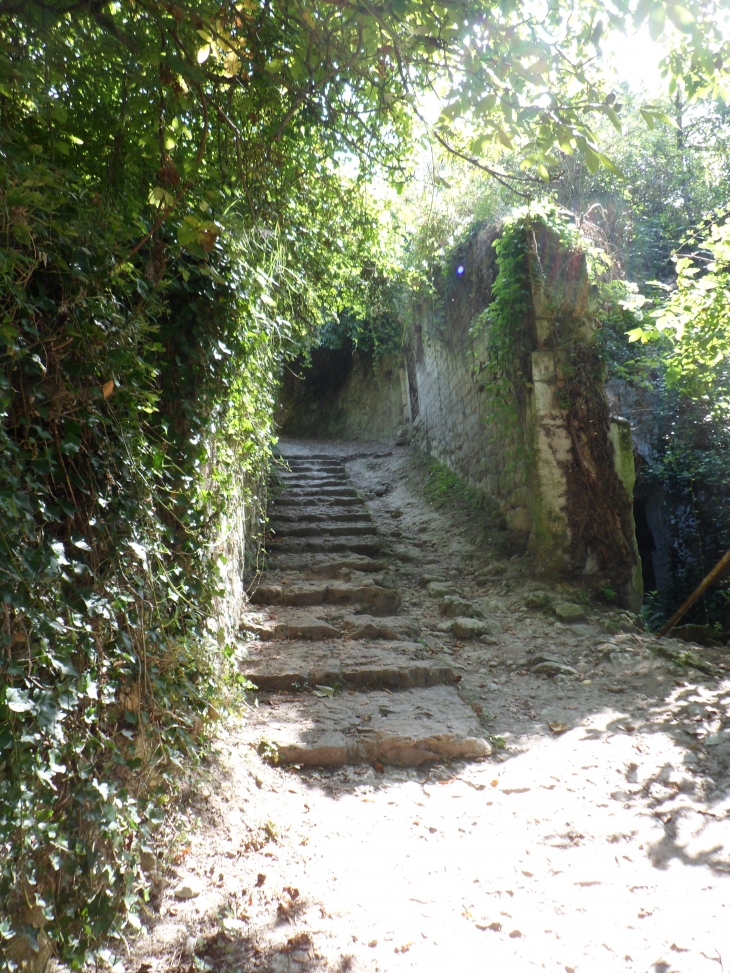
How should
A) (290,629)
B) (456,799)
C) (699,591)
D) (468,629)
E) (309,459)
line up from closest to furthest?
(456,799)
(290,629)
(468,629)
(699,591)
(309,459)

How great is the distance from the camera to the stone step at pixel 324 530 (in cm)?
598

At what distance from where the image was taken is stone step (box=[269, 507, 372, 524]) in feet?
20.5

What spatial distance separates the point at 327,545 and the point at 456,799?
128 inches

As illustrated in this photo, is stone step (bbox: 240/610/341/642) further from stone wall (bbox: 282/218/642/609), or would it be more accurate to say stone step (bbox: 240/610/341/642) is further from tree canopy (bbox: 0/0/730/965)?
stone wall (bbox: 282/218/642/609)

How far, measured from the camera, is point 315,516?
6344mm

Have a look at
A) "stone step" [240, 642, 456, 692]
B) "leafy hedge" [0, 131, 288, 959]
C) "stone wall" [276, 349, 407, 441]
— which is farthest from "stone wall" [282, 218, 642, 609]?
"stone wall" [276, 349, 407, 441]

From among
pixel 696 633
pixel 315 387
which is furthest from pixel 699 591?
pixel 315 387

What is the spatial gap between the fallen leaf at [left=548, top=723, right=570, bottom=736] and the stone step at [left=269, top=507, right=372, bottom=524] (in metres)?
3.40

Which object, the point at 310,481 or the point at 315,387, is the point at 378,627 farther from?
the point at 315,387

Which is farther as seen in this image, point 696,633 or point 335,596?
point 696,633

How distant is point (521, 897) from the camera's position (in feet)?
6.79

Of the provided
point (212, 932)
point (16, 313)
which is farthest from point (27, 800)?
point (16, 313)

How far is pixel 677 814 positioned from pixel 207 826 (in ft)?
6.06

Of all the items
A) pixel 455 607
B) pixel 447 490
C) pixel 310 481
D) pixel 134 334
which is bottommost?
pixel 455 607
